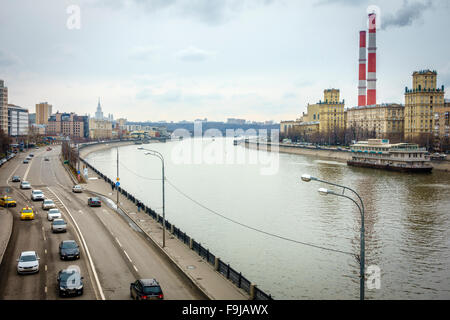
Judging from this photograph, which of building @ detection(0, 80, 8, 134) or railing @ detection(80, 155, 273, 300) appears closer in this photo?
railing @ detection(80, 155, 273, 300)

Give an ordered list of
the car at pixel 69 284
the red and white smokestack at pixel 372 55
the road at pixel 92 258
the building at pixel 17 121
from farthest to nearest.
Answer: the building at pixel 17 121 → the red and white smokestack at pixel 372 55 → the road at pixel 92 258 → the car at pixel 69 284

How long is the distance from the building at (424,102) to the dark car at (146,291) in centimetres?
10297

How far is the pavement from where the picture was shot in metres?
14.8

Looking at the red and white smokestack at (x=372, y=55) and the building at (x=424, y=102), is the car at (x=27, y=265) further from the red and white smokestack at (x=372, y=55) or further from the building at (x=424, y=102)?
the red and white smokestack at (x=372, y=55)

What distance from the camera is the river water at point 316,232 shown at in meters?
18.8

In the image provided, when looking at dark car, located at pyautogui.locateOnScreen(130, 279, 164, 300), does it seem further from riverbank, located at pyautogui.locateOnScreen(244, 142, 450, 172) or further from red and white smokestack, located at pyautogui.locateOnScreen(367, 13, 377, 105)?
red and white smokestack, located at pyautogui.locateOnScreen(367, 13, 377, 105)

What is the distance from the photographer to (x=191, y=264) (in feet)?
58.5

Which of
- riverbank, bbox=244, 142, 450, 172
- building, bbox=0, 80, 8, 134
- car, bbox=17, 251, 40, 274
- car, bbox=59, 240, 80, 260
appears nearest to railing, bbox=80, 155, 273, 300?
car, bbox=59, 240, 80, 260

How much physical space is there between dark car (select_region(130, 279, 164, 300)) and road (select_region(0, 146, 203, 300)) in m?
0.71

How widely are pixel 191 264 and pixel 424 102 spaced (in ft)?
344

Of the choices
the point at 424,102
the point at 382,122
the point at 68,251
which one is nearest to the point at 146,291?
the point at 68,251

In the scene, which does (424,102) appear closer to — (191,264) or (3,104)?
(191,264)

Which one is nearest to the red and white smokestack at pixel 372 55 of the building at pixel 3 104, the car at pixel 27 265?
the building at pixel 3 104
